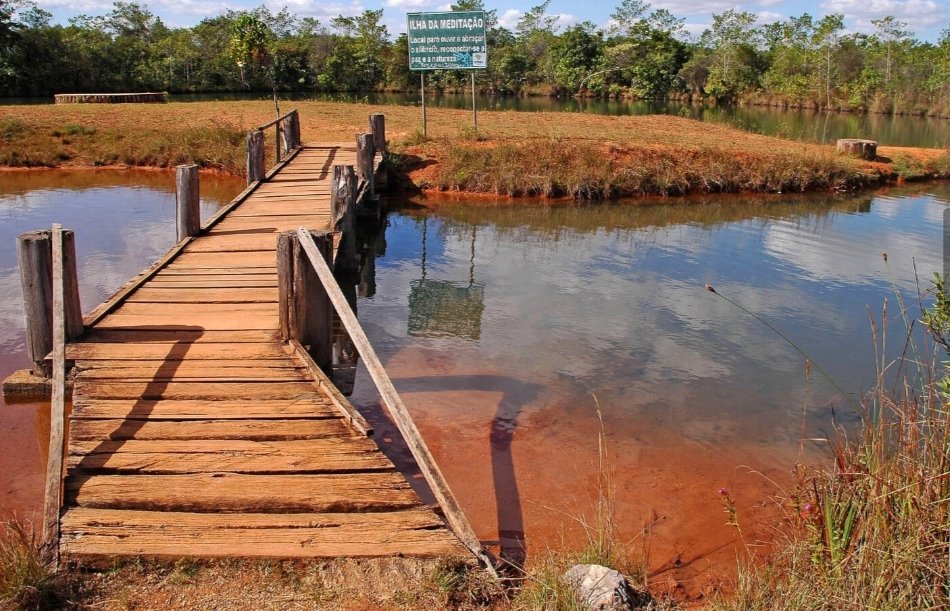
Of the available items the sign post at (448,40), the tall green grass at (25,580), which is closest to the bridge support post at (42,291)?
the tall green grass at (25,580)

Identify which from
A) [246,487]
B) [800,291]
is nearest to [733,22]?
[800,291]

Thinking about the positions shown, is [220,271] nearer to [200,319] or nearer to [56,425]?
[200,319]

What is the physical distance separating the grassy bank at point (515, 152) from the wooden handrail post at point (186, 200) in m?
8.08

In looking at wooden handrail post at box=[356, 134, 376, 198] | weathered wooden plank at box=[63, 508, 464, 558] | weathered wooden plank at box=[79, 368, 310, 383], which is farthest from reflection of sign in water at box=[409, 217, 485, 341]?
weathered wooden plank at box=[63, 508, 464, 558]

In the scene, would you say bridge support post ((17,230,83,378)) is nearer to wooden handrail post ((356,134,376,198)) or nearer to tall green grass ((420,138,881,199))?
wooden handrail post ((356,134,376,198))

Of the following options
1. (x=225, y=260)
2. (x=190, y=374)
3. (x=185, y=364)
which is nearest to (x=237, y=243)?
(x=225, y=260)

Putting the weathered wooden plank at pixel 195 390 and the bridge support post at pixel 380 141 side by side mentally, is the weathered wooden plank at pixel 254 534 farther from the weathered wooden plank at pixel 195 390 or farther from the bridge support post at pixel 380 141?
the bridge support post at pixel 380 141

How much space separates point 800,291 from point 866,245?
3.66m

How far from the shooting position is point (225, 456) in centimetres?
470

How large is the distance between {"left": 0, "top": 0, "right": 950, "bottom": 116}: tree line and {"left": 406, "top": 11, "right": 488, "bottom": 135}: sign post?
23.6m

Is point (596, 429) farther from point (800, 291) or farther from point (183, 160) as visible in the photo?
point (183, 160)

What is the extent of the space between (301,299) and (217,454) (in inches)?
69.3

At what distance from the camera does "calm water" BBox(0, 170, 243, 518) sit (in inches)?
227

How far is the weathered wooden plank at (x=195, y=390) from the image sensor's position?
210 inches
